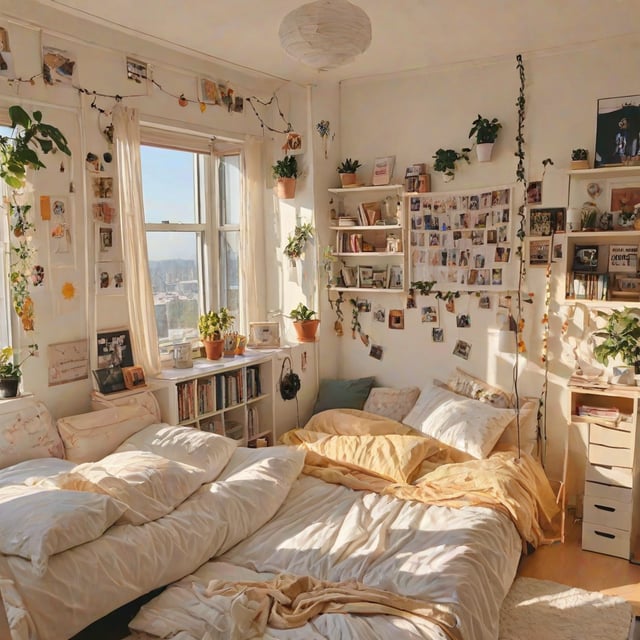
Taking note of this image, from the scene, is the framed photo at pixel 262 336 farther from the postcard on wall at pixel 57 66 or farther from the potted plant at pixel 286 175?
the postcard on wall at pixel 57 66

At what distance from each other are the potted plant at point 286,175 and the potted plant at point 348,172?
1.07 ft

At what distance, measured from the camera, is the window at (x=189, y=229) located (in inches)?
162

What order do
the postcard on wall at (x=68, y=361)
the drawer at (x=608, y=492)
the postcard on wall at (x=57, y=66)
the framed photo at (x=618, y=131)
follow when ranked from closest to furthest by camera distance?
the postcard on wall at (x=57, y=66), the postcard on wall at (x=68, y=361), the drawer at (x=608, y=492), the framed photo at (x=618, y=131)

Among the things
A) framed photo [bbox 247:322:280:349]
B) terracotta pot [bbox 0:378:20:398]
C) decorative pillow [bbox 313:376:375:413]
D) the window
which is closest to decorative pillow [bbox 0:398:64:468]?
terracotta pot [bbox 0:378:20:398]

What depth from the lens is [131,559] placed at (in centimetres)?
237

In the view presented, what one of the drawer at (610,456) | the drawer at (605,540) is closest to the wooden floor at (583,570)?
the drawer at (605,540)

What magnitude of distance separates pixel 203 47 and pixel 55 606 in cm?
298

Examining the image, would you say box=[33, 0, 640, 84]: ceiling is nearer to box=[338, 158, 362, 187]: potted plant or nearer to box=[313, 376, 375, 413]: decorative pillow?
box=[338, 158, 362, 187]: potted plant

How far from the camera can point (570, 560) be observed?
3420 millimetres

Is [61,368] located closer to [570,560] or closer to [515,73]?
[570,560]

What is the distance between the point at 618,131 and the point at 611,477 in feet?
6.28

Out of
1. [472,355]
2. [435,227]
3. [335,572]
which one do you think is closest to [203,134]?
[435,227]

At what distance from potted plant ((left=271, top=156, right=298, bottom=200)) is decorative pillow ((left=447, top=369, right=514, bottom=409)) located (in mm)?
1670

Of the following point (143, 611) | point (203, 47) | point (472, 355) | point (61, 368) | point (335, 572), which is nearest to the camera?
point (143, 611)
